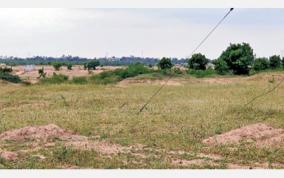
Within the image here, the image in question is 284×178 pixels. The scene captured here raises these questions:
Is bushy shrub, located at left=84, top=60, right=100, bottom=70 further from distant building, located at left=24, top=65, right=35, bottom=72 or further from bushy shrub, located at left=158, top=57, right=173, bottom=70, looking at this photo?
bushy shrub, located at left=158, top=57, right=173, bottom=70

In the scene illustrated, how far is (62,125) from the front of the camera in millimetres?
7660

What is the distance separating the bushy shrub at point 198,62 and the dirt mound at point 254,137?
16.3 meters

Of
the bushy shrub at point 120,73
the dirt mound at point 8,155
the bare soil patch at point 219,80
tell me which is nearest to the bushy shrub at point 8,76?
the bushy shrub at point 120,73

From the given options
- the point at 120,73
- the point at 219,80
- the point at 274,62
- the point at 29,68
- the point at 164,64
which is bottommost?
the point at 219,80

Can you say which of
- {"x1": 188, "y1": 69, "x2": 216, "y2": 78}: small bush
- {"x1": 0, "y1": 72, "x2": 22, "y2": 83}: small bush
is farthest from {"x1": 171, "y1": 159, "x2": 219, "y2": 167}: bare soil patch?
{"x1": 188, "y1": 69, "x2": 216, "y2": 78}: small bush

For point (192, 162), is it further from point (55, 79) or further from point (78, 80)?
point (78, 80)

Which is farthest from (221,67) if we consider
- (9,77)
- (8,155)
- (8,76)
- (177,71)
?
(8,155)

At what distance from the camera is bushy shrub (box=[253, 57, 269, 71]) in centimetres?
2520

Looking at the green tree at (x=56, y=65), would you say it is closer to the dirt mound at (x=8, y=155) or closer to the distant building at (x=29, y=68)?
the distant building at (x=29, y=68)

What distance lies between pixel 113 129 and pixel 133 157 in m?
2.05

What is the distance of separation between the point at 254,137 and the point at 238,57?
1568cm

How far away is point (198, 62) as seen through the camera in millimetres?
24125
